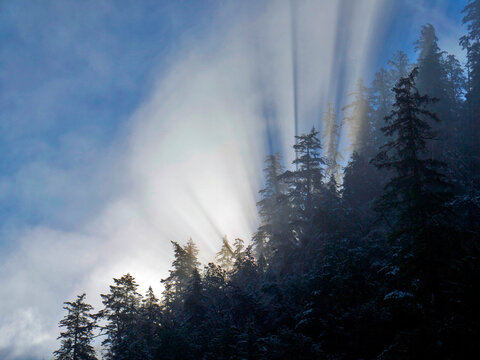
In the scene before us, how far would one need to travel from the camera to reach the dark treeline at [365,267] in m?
11.8

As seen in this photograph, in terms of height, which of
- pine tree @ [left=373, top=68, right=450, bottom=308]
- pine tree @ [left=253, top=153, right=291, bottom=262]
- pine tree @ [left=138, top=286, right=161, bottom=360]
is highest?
pine tree @ [left=253, top=153, right=291, bottom=262]

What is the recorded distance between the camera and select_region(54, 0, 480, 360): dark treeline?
38.7 ft

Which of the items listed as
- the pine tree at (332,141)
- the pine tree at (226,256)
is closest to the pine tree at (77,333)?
the pine tree at (226,256)

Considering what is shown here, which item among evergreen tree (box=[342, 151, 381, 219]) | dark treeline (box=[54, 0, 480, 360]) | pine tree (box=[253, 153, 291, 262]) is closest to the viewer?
dark treeline (box=[54, 0, 480, 360])

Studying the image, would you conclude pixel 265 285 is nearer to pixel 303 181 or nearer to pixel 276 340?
pixel 276 340

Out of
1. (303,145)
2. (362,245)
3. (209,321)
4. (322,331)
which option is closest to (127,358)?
(209,321)

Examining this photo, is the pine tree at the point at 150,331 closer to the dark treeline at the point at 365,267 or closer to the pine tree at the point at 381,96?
the dark treeline at the point at 365,267

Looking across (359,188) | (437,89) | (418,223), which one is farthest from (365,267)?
(437,89)

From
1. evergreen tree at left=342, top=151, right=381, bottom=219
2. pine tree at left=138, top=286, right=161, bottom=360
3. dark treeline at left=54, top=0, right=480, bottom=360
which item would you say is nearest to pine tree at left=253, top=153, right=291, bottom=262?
dark treeline at left=54, top=0, right=480, bottom=360

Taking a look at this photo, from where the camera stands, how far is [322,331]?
16.4 m

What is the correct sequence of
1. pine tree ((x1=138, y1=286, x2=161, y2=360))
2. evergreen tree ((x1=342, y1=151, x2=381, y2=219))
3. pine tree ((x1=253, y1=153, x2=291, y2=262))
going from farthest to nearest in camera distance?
1. pine tree ((x1=253, y1=153, x2=291, y2=262))
2. evergreen tree ((x1=342, y1=151, x2=381, y2=219))
3. pine tree ((x1=138, y1=286, x2=161, y2=360))

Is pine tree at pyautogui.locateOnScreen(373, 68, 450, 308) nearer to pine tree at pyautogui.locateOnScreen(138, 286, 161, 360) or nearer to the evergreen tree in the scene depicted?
the evergreen tree

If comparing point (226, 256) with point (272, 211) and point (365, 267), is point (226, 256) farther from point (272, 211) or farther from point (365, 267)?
point (365, 267)

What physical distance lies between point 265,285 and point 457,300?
1529 cm
